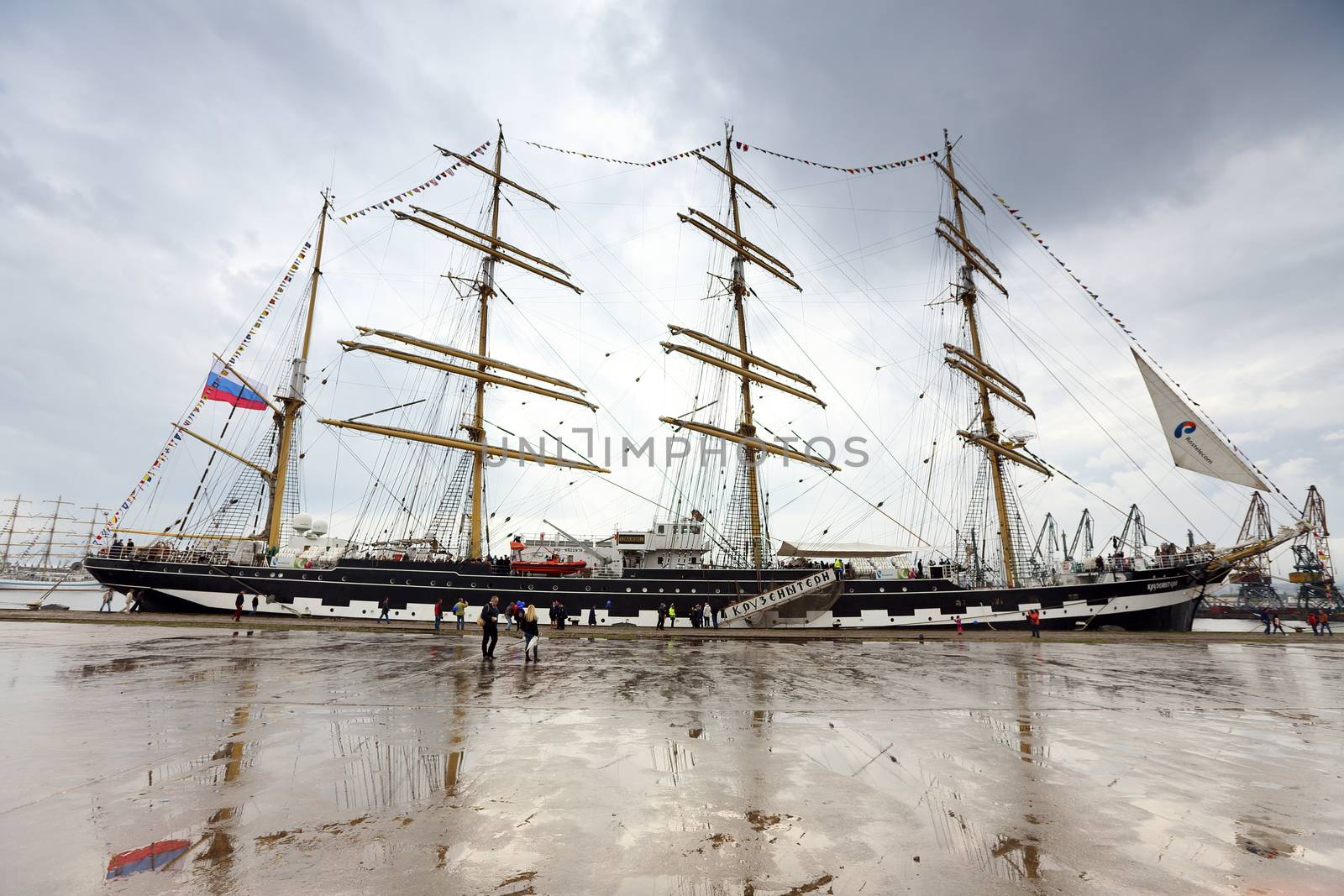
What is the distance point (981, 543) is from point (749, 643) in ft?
71.5

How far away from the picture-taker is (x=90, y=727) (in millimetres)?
6062

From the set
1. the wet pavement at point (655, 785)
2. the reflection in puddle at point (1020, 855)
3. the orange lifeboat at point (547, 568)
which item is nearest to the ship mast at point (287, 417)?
the orange lifeboat at point (547, 568)

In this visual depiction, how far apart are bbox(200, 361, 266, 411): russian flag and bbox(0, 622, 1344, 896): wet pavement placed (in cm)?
2522

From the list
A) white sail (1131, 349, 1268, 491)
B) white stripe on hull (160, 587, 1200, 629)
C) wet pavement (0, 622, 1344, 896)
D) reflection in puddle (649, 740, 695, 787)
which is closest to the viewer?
wet pavement (0, 622, 1344, 896)

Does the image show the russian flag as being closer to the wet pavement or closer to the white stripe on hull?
the white stripe on hull

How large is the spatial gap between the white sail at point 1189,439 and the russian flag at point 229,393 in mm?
44130

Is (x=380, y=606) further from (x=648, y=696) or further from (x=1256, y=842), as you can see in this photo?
(x=1256, y=842)

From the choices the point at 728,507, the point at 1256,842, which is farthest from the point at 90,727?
the point at 728,507

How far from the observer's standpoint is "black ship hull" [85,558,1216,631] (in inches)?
1037

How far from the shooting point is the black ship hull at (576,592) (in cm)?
2634

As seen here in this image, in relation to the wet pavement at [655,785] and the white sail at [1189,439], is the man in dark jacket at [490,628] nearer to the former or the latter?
the wet pavement at [655,785]

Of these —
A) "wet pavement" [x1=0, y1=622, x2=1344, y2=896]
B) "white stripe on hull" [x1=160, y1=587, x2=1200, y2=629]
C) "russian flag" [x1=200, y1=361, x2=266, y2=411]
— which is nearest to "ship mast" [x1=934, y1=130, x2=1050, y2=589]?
"white stripe on hull" [x1=160, y1=587, x2=1200, y2=629]

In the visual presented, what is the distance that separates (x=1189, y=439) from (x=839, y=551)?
1632 centimetres

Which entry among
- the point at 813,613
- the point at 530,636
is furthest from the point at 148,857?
the point at 813,613
